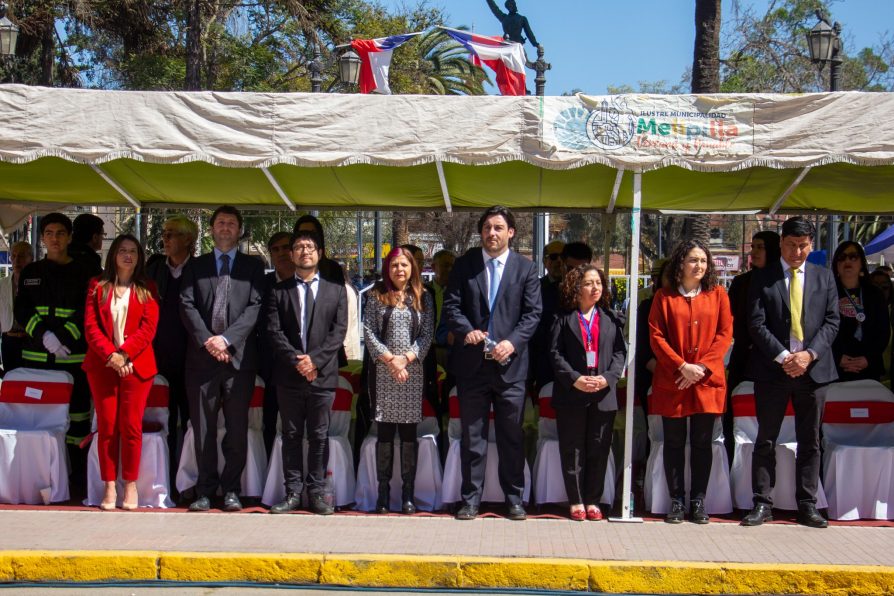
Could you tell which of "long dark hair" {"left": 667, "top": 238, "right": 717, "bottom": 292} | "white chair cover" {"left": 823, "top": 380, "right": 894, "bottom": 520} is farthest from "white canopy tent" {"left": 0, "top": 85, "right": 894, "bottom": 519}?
"white chair cover" {"left": 823, "top": 380, "right": 894, "bottom": 520}

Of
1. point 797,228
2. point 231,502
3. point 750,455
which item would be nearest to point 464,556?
point 231,502

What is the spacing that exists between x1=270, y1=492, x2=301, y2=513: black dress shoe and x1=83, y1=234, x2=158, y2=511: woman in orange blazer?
3.31 ft

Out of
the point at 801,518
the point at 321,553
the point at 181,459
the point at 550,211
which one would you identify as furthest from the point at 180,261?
the point at 801,518

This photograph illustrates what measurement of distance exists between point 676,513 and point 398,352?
Result: 7.20 ft

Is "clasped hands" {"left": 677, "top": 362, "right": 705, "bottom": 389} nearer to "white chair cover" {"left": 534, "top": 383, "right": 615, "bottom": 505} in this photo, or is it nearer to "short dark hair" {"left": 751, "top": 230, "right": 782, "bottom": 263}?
"white chair cover" {"left": 534, "top": 383, "right": 615, "bottom": 505}

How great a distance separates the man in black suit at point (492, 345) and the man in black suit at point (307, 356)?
841mm

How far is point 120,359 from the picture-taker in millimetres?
6070

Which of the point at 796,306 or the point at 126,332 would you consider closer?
the point at 796,306

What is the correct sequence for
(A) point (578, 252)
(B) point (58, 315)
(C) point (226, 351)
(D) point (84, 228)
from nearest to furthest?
(C) point (226, 351)
(B) point (58, 315)
(A) point (578, 252)
(D) point (84, 228)

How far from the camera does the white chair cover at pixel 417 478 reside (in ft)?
21.2

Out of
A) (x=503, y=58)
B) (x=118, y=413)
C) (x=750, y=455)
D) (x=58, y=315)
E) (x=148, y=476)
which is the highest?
(x=503, y=58)

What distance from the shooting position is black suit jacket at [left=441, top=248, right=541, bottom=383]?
6070mm

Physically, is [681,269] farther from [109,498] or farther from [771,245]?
[109,498]

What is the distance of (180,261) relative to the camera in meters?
6.85
